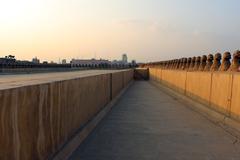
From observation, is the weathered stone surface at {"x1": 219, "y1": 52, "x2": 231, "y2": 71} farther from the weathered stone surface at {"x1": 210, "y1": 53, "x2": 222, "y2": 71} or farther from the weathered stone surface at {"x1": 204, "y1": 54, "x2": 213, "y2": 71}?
the weathered stone surface at {"x1": 204, "y1": 54, "x2": 213, "y2": 71}

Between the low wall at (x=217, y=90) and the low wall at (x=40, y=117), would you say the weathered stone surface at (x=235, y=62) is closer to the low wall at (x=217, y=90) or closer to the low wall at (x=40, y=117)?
the low wall at (x=217, y=90)

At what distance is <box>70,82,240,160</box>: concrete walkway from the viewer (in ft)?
27.5

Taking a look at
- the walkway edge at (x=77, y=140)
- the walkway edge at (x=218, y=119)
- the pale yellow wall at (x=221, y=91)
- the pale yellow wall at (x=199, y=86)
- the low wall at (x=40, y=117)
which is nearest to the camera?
the low wall at (x=40, y=117)

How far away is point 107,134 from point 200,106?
636 cm

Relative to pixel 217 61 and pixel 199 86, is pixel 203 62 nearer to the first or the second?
pixel 217 61

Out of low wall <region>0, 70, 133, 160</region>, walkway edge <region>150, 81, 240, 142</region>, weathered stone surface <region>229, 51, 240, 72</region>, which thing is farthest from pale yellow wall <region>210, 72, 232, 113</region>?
low wall <region>0, 70, 133, 160</region>

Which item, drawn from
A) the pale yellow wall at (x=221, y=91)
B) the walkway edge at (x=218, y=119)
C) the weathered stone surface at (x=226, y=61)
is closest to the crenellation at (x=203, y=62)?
the weathered stone surface at (x=226, y=61)

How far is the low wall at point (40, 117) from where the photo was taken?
208 inches

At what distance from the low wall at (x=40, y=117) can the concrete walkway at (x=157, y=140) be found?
2.00ft

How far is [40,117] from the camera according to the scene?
22.0 ft

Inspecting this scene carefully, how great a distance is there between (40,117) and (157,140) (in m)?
4.03

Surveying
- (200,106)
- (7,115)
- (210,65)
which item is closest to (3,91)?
(7,115)

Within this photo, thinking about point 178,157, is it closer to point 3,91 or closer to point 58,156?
point 58,156

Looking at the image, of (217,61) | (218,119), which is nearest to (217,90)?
(218,119)
